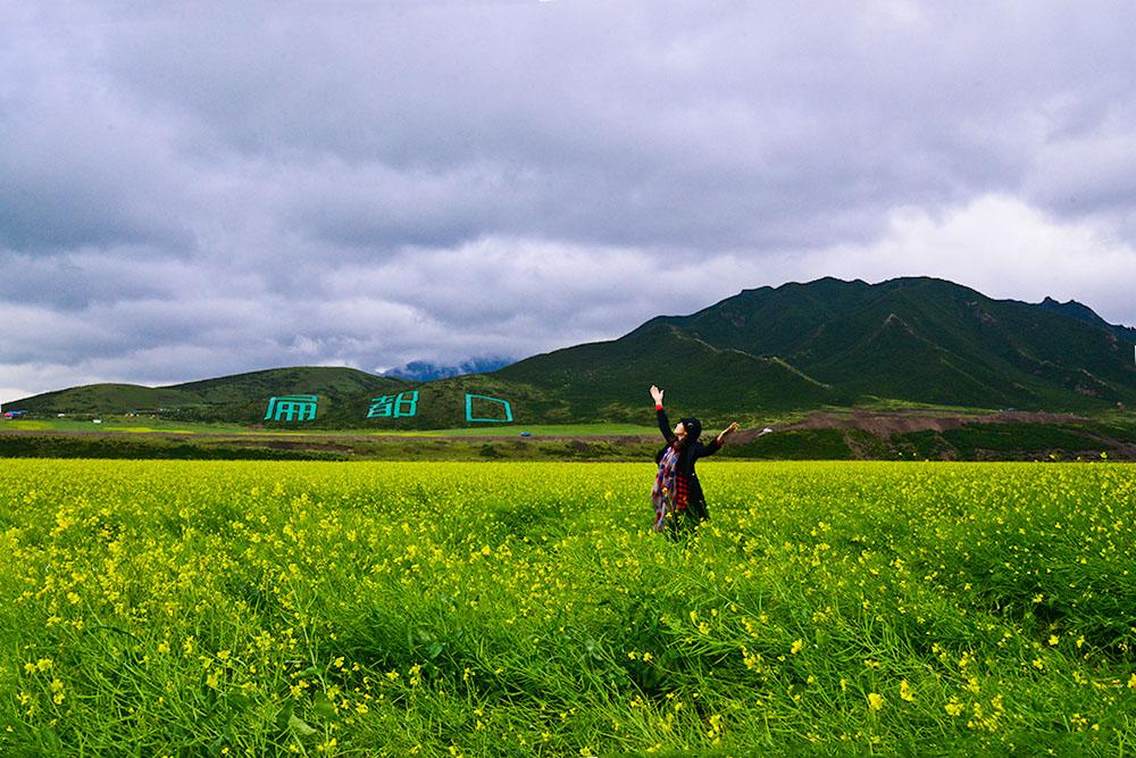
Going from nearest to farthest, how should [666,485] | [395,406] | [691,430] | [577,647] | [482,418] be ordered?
[577,647], [691,430], [666,485], [482,418], [395,406]

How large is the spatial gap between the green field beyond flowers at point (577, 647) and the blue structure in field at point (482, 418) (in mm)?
159723

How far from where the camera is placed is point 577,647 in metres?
6.00

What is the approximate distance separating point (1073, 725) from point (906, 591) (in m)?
2.62

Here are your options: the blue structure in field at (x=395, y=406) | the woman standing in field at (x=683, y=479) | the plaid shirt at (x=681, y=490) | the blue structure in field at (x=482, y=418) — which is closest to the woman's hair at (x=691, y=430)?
the woman standing in field at (x=683, y=479)

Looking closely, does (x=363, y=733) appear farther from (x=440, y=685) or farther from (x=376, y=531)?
(x=376, y=531)

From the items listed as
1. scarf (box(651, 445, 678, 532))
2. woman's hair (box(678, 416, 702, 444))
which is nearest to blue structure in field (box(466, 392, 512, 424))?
scarf (box(651, 445, 678, 532))

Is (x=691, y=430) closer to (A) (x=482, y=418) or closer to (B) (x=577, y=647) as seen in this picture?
(B) (x=577, y=647)

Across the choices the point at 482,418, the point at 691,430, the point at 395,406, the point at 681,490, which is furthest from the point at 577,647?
the point at 395,406

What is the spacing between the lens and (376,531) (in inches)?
390

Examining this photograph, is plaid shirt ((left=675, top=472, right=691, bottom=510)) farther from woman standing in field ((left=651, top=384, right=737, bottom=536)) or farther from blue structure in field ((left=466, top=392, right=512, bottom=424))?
blue structure in field ((left=466, top=392, right=512, bottom=424))

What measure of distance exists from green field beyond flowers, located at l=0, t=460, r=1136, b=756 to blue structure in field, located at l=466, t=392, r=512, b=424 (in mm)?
159723

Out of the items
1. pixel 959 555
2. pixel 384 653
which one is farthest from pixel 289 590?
pixel 959 555

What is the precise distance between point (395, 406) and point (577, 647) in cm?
18230

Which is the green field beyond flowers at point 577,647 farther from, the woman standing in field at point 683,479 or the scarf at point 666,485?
the scarf at point 666,485
